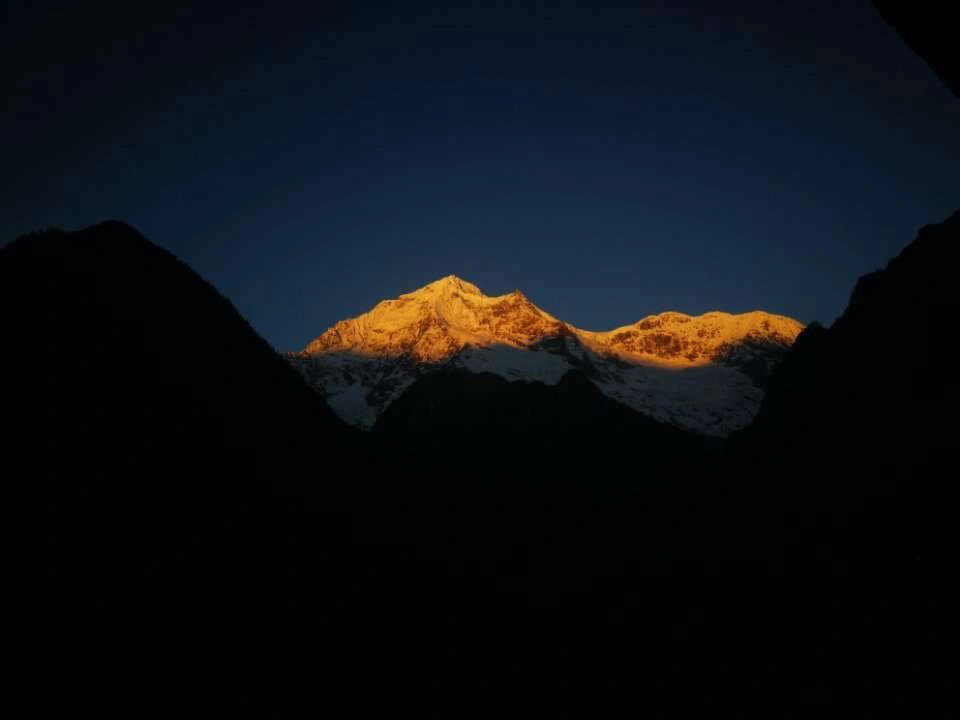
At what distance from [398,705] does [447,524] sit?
108 ft

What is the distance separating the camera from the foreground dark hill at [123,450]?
19.4 meters

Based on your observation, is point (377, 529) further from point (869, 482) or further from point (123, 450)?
point (869, 482)

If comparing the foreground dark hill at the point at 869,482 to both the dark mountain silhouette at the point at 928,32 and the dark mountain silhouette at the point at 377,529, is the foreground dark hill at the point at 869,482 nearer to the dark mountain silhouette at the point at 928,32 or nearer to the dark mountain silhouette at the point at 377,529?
the dark mountain silhouette at the point at 377,529

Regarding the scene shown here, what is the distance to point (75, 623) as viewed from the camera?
18281 millimetres

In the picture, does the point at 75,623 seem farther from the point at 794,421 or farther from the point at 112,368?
the point at 794,421

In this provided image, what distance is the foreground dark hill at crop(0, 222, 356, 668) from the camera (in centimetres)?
1942

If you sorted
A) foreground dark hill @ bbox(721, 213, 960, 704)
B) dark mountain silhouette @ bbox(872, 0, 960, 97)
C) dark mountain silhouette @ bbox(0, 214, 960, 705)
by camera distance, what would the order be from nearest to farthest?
dark mountain silhouette @ bbox(872, 0, 960, 97) → dark mountain silhouette @ bbox(0, 214, 960, 705) → foreground dark hill @ bbox(721, 213, 960, 704)

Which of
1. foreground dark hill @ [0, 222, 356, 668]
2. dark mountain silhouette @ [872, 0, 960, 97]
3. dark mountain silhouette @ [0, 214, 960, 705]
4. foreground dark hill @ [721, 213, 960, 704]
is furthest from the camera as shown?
foreground dark hill @ [721, 213, 960, 704]

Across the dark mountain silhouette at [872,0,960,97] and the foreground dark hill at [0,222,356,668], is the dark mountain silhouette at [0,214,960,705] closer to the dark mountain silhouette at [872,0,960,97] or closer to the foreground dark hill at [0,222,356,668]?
the foreground dark hill at [0,222,356,668]

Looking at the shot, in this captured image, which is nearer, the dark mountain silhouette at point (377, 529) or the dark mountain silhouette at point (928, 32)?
the dark mountain silhouette at point (928, 32)

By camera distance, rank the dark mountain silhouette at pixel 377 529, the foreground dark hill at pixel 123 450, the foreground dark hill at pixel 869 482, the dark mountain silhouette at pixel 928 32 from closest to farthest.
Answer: the dark mountain silhouette at pixel 928 32 < the foreground dark hill at pixel 123 450 < the dark mountain silhouette at pixel 377 529 < the foreground dark hill at pixel 869 482

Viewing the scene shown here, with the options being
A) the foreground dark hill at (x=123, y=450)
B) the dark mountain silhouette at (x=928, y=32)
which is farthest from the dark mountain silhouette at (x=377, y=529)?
the dark mountain silhouette at (x=928, y=32)

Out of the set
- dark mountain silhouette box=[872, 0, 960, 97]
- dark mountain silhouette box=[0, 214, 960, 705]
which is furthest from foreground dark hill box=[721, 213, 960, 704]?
dark mountain silhouette box=[872, 0, 960, 97]

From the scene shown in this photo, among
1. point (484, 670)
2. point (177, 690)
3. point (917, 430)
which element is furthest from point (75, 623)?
point (917, 430)
